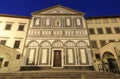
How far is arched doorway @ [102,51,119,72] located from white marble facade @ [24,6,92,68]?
2.86 meters

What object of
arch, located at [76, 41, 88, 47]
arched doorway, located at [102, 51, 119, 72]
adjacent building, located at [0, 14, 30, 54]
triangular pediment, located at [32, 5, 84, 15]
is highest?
triangular pediment, located at [32, 5, 84, 15]

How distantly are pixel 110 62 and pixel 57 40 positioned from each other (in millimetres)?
9137

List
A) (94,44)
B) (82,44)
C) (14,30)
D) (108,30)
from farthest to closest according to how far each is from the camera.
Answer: (108,30), (14,30), (94,44), (82,44)

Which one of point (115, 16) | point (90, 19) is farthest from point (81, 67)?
point (115, 16)

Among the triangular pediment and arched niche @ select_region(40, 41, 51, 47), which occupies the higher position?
the triangular pediment

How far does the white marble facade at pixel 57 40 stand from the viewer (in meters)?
16.6

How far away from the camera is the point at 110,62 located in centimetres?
1756

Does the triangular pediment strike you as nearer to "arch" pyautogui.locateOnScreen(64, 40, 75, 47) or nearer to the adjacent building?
the adjacent building

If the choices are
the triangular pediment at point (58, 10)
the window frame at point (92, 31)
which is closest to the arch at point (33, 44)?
the triangular pediment at point (58, 10)

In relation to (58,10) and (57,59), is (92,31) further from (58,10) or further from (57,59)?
(57,59)

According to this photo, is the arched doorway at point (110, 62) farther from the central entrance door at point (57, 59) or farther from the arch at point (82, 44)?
the central entrance door at point (57, 59)

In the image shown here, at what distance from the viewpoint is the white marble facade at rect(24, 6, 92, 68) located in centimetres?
1658

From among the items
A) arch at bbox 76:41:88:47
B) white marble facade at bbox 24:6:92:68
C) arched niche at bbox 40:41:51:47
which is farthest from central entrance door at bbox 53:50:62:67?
arch at bbox 76:41:88:47

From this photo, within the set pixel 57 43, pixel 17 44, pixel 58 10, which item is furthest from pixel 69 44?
pixel 17 44
